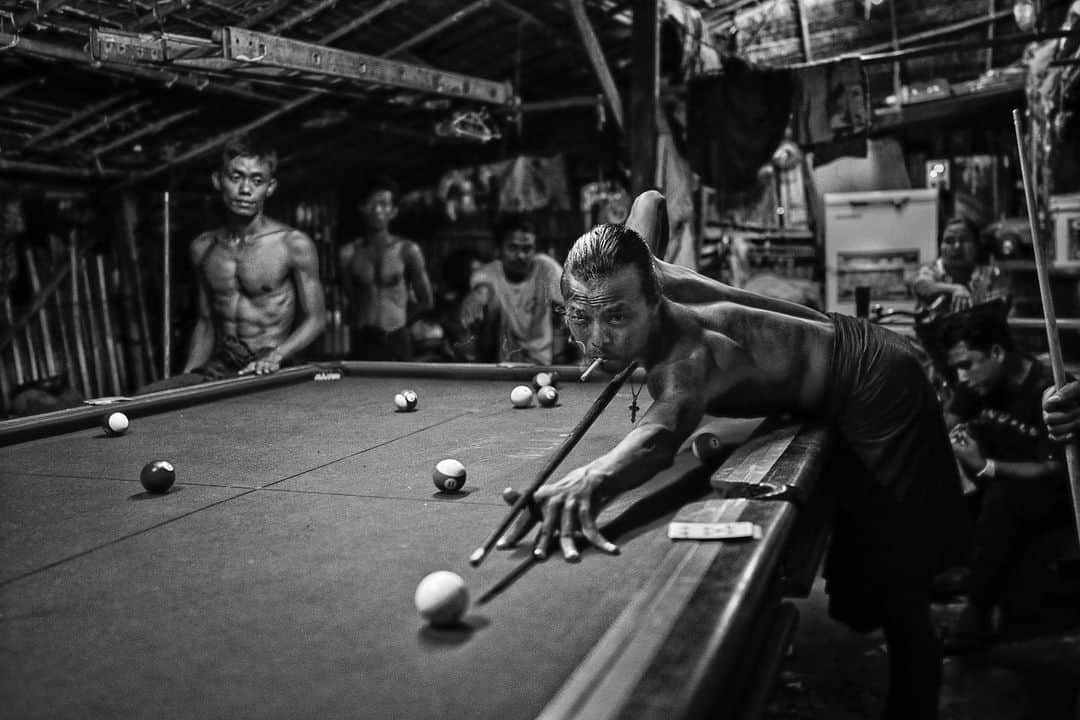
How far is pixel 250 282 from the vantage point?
5.85 meters

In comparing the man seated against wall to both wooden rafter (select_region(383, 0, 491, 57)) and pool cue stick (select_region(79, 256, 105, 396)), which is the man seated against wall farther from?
pool cue stick (select_region(79, 256, 105, 396))

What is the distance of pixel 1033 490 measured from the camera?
409 centimetres

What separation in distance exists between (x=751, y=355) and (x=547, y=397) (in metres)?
1.23

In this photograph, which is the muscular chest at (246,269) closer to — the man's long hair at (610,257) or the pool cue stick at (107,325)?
the pool cue stick at (107,325)

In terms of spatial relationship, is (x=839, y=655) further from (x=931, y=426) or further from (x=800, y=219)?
(x=800, y=219)

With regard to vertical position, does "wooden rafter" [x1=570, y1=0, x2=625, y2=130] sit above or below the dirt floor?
above

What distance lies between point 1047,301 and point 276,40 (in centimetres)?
424

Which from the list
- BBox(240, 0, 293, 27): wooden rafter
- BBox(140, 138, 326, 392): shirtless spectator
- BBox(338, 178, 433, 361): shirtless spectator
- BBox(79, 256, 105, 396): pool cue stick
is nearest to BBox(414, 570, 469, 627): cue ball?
BBox(140, 138, 326, 392): shirtless spectator

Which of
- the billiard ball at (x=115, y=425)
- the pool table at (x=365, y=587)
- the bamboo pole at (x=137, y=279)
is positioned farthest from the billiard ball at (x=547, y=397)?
the bamboo pole at (x=137, y=279)

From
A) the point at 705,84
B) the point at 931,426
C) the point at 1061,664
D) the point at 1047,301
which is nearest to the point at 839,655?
the point at 1061,664

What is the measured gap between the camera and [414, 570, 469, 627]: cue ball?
144 centimetres

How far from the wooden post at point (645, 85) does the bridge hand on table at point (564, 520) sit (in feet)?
17.3

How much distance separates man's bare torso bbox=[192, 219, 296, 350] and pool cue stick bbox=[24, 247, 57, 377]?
130 inches

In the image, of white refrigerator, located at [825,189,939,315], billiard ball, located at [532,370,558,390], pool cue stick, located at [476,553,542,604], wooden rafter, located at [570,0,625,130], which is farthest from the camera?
white refrigerator, located at [825,189,939,315]
